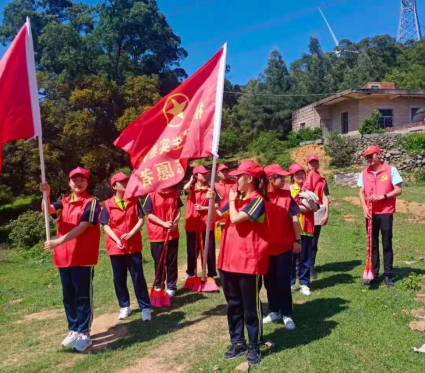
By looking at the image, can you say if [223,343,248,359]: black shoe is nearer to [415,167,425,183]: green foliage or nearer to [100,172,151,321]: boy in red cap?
[100,172,151,321]: boy in red cap

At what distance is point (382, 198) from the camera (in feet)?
19.5

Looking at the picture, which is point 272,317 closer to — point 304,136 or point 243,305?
point 243,305

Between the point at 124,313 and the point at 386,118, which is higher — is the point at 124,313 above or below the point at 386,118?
below

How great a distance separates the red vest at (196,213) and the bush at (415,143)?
16607 millimetres

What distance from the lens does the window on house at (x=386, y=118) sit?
26266mm

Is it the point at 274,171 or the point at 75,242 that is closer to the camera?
the point at 75,242

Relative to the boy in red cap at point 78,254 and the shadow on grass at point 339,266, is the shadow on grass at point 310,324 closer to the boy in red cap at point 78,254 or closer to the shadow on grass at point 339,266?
the shadow on grass at point 339,266

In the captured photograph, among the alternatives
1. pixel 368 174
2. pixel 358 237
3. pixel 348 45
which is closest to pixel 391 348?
pixel 368 174

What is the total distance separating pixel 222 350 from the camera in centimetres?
448

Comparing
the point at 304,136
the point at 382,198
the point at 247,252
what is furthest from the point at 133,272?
the point at 304,136

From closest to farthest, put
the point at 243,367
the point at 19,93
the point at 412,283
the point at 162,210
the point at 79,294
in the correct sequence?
1. the point at 243,367
2. the point at 19,93
3. the point at 79,294
4. the point at 412,283
5. the point at 162,210

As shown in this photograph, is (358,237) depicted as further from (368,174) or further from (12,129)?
(12,129)

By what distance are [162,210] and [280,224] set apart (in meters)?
1.99

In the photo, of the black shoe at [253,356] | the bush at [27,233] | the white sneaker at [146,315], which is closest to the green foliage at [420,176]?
the bush at [27,233]
